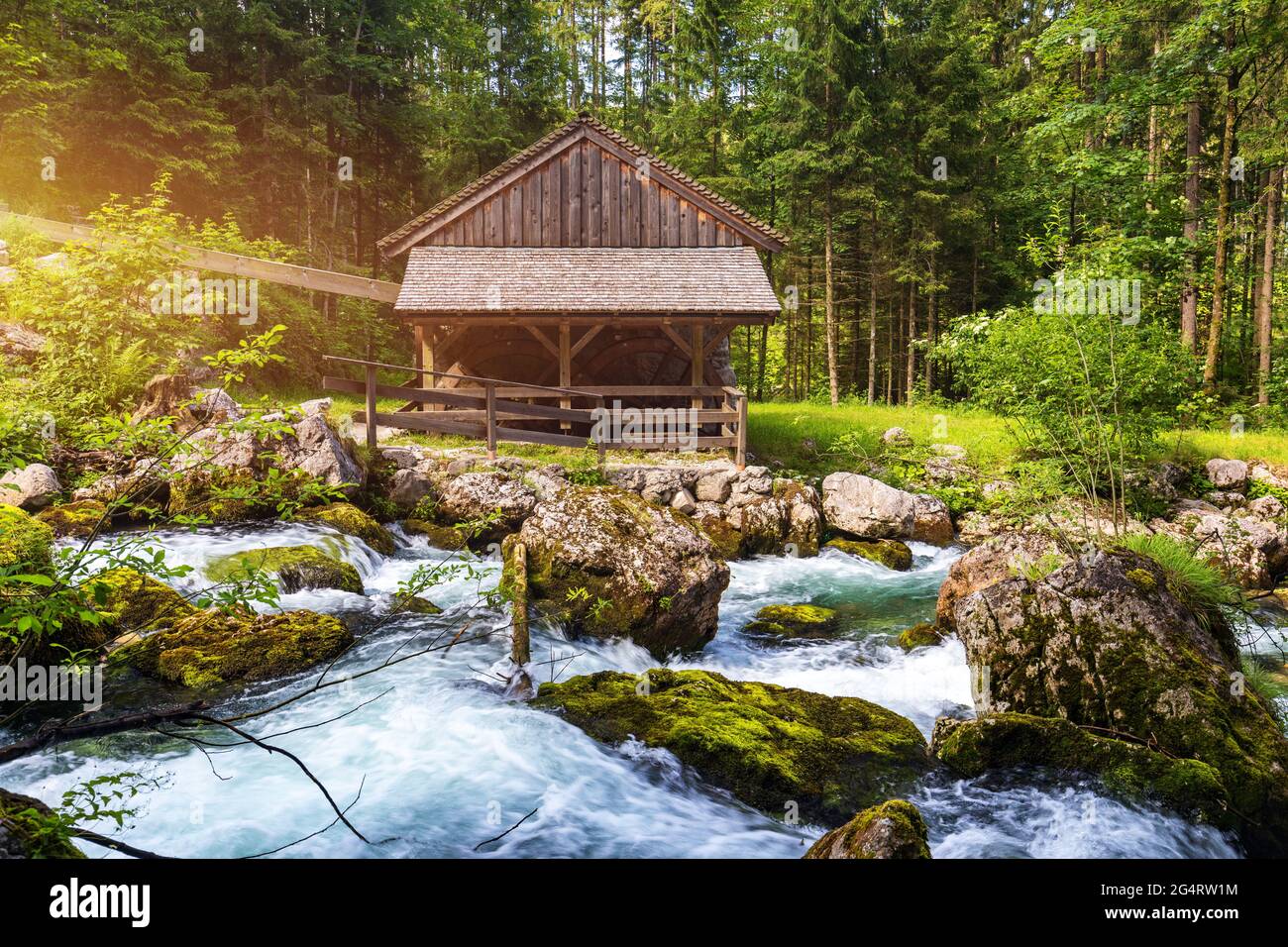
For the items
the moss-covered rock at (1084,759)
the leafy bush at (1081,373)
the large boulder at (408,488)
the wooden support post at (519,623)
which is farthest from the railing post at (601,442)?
the moss-covered rock at (1084,759)

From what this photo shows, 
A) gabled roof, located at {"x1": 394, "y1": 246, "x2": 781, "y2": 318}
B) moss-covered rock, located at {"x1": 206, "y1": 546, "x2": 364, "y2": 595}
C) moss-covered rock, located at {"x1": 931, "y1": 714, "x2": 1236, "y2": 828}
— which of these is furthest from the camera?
gabled roof, located at {"x1": 394, "y1": 246, "x2": 781, "y2": 318}

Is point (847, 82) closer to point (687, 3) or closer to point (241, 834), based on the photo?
point (687, 3)

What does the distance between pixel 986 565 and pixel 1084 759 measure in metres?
3.59

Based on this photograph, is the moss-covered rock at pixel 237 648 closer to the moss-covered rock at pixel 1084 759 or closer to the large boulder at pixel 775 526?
the moss-covered rock at pixel 1084 759

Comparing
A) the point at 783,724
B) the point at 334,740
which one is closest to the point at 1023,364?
the point at 783,724

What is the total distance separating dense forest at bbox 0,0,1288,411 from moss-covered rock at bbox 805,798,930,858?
14.0m

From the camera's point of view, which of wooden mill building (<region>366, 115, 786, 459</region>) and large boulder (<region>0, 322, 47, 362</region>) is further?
wooden mill building (<region>366, 115, 786, 459</region>)

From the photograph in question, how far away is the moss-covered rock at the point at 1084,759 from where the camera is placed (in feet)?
16.4

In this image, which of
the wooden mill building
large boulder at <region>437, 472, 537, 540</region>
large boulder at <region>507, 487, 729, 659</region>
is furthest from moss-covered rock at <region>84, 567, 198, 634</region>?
the wooden mill building

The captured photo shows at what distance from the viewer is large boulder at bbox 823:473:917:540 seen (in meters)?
13.8

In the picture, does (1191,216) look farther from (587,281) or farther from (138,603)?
(138,603)

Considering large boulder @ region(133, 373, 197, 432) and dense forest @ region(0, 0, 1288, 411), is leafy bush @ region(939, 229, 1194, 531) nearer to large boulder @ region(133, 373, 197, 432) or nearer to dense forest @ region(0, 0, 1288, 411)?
dense forest @ region(0, 0, 1288, 411)

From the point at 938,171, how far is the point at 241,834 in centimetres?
2545

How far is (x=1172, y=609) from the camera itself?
20.1 feet
